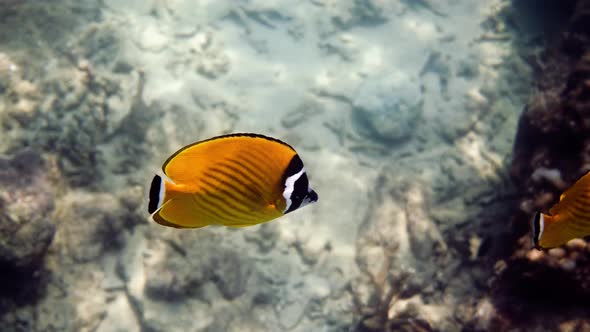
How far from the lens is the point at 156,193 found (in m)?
1.38

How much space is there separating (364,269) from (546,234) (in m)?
3.28

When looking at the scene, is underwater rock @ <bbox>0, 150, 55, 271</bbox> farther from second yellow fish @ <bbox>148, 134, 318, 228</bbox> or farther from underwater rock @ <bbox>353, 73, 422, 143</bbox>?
underwater rock @ <bbox>353, 73, 422, 143</bbox>

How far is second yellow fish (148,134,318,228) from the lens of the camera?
1.40 m

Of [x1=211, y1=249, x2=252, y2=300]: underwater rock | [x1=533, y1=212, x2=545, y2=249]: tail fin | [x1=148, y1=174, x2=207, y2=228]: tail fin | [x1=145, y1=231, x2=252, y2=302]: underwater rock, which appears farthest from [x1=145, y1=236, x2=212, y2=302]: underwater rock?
[x1=533, y1=212, x2=545, y2=249]: tail fin

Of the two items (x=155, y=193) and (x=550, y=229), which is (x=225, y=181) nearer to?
(x=155, y=193)

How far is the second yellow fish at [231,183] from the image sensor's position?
140cm

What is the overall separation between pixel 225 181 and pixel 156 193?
0.24 metres

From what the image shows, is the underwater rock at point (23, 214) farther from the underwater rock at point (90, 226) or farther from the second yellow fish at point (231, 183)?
the second yellow fish at point (231, 183)

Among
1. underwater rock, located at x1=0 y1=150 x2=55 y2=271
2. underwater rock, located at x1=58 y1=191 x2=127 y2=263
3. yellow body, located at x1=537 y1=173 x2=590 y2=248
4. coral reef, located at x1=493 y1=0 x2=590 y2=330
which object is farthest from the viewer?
underwater rock, located at x1=58 y1=191 x2=127 y2=263

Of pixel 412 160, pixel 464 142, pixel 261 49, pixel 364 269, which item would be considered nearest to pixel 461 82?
pixel 464 142

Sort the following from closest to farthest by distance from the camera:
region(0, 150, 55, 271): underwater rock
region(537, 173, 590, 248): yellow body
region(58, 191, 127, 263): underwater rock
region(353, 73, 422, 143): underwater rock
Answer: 1. region(537, 173, 590, 248): yellow body
2. region(0, 150, 55, 271): underwater rock
3. region(58, 191, 127, 263): underwater rock
4. region(353, 73, 422, 143): underwater rock

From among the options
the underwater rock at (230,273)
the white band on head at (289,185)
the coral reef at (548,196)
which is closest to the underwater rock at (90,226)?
the underwater rock at (230,273)

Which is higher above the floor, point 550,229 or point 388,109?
point 550,229

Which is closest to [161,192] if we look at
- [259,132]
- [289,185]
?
[289,185]
